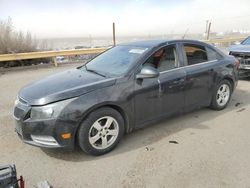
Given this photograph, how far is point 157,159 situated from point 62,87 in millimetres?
1698

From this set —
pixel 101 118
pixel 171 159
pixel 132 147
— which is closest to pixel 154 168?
pixel 171 159

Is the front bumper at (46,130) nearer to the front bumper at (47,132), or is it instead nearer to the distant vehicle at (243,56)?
the front bumper at (47,132)

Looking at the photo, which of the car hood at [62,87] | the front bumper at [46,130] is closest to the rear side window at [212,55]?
the car hood at [62,87]

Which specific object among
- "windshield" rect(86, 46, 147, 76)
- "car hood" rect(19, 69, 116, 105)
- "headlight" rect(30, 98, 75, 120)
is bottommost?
"headlight" rect(30, 98, 75, 120)

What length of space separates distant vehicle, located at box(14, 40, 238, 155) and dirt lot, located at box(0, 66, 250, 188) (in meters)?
0.28

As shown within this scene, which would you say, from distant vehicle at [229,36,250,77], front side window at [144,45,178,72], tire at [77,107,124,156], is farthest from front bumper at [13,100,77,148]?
distant vehicle at [229,36,250,77]

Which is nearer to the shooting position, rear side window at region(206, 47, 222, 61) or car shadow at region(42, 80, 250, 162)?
car shadow at region(42, 80, 250, 162)

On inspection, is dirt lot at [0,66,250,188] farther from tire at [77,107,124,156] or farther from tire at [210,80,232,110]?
tire at [210,80,232,110]

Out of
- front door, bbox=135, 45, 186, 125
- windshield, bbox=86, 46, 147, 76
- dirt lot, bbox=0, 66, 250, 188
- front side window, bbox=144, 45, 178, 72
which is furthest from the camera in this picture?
front side window, bbox=144, 45, 178, 72

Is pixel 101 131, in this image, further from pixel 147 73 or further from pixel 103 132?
pixel 147 73

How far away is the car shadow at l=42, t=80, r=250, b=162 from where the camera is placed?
3.51 metres

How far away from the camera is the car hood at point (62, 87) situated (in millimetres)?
3197

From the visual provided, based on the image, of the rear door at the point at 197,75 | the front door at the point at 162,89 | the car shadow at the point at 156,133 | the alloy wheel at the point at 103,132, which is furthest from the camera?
the rear door at the point at 197,75

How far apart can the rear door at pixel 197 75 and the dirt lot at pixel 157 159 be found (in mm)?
417
